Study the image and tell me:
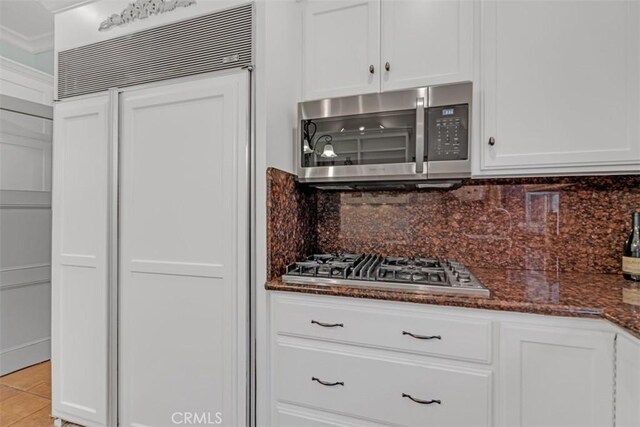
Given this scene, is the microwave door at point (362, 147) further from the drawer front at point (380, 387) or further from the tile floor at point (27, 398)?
the tile floor at point (27, 398)

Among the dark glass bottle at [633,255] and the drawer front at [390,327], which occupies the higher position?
the dark glass bottle at [633,255]

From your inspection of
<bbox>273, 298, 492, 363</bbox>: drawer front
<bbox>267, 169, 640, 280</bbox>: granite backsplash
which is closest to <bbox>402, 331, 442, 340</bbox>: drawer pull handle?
<bbox>273, 298, 492, 363</bbox>: drawer front

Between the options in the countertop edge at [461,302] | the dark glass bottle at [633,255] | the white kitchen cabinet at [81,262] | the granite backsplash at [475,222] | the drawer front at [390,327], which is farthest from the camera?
the white kitchen cabinet at [81,262]

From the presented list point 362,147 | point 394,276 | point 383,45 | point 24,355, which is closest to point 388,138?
point 362,147

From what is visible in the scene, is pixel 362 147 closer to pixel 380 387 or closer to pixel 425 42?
pixel 425 42

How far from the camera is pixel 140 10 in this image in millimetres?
1714

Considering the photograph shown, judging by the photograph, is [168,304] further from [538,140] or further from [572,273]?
[572,273]

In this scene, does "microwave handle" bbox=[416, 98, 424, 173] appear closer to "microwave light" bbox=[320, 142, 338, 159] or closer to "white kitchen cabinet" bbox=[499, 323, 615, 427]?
"microwave light" bbox=[320, 142, 338, 159]

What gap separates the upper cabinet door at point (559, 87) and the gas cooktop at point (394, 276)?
52cm

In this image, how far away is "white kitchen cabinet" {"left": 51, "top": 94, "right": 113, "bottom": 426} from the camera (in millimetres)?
1778

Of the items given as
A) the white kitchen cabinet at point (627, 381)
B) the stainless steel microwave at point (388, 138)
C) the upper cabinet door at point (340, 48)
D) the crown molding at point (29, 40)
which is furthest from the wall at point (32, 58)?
the white kitchen cabinet at point (627, 381)

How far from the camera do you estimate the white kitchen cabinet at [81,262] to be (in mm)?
1778

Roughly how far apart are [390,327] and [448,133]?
2.94ft

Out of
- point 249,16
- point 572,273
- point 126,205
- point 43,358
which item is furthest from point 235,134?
point 43,358
